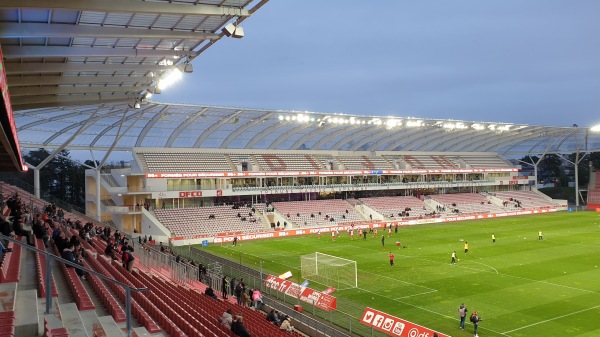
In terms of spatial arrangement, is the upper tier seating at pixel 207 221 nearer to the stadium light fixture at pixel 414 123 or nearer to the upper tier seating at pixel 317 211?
the upper tier seating at pixel 317 211

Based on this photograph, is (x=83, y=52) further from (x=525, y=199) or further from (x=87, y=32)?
(x=525, y=199)

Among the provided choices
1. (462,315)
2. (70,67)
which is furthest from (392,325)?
(70,67)

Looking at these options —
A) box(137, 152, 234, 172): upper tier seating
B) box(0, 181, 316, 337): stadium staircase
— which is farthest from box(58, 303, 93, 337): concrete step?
box(137, 152, 234, 172): upper tier seating

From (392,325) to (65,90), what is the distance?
65.3 ft

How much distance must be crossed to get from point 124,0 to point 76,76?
31.6 ft

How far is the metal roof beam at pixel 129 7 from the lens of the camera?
12.6 m

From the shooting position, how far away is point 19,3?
1227 centimetres

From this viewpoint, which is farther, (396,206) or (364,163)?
(364,163)

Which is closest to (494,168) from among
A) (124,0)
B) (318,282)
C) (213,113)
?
(213,113)

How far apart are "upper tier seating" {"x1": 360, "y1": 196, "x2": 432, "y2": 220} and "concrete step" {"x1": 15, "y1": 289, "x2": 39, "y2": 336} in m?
55.7

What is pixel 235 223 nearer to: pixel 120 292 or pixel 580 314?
pixel 580 314

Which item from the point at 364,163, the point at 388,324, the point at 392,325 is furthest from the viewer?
the point at 364,163

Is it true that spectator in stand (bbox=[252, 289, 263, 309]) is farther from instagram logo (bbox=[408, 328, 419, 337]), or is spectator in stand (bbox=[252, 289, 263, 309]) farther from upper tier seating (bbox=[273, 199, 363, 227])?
upper tier seating (bbox=[273, 199, 363, 227])

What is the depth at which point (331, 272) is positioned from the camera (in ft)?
92.7
